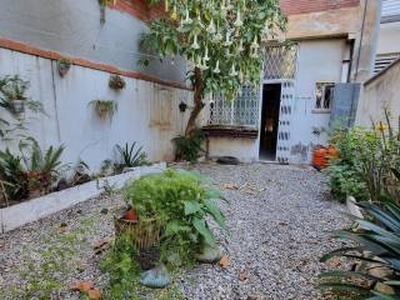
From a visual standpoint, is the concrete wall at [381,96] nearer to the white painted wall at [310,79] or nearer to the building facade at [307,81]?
the building facade at [307,81]

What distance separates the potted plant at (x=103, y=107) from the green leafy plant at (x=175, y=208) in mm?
2210

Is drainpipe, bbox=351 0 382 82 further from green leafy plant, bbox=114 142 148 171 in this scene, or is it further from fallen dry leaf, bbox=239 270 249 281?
fallen dry leaf, bbox=239 270 249 281

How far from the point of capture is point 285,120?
261 inches

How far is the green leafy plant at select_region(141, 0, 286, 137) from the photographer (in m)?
3.74

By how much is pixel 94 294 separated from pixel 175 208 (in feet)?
2.28

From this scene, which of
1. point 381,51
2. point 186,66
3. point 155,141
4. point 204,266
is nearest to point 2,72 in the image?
point 204,266

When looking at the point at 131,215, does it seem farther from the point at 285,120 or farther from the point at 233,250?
the point at 285,120

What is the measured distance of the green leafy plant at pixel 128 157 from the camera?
4456 millimetres

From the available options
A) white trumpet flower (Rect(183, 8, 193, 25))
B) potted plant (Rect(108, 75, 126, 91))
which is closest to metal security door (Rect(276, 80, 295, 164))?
white trumpet flower (Rect(183, 8, 193, 25))

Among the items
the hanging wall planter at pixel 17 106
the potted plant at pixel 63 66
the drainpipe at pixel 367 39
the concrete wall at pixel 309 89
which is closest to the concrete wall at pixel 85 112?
the potted plant at pixel 63 66

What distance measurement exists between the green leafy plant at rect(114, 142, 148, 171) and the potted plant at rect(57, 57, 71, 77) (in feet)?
4.65

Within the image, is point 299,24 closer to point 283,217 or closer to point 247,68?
point 247,68

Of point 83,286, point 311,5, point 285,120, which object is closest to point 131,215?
point 83,286

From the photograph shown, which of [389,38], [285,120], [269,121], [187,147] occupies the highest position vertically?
[389,38]
